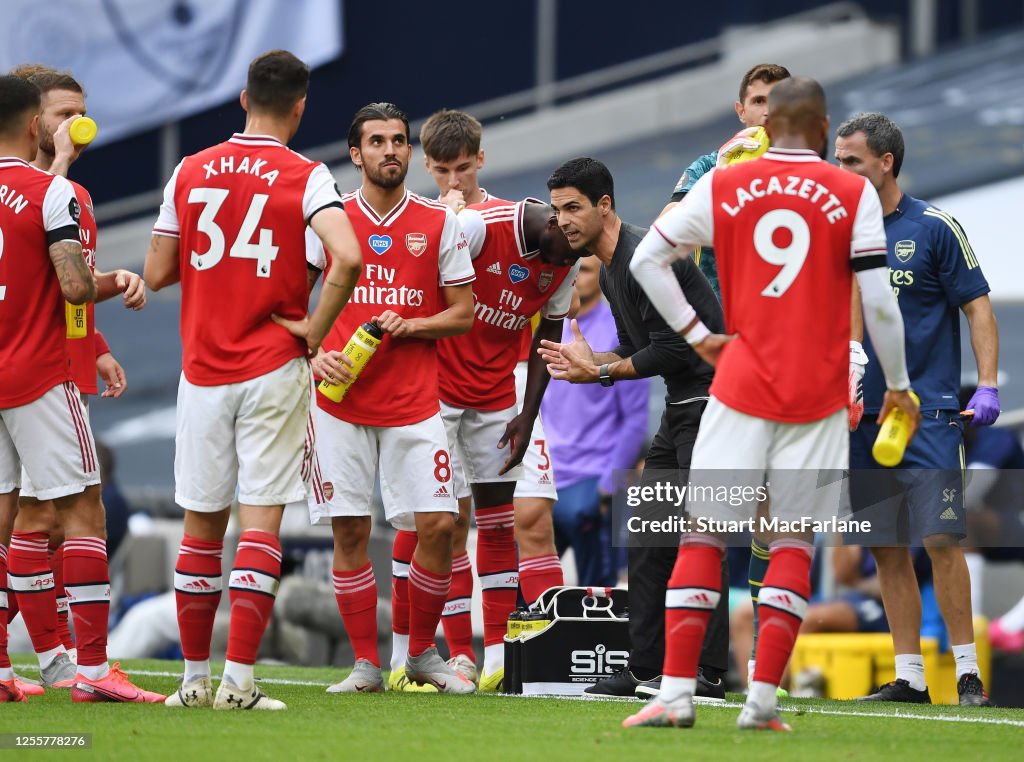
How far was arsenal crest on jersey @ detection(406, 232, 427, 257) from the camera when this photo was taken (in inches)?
264

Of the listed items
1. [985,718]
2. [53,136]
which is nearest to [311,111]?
[53,136]

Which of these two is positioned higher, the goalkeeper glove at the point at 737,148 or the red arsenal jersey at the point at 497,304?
the goalkeeper glove at the point at 737,148

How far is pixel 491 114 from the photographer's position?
22453 mm

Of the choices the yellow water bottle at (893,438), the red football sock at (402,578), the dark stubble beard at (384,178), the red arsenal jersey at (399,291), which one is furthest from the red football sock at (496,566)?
the yellow water bottle at (893,438)

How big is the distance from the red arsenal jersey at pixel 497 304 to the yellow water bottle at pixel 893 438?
7.85 feet

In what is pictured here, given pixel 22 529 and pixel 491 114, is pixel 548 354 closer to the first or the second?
pixel 22 529

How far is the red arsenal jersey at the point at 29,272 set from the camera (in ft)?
19.7

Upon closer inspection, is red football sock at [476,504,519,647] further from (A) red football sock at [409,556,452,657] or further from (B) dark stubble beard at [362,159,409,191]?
(B) dark stubble beard at [362,159,409,191]

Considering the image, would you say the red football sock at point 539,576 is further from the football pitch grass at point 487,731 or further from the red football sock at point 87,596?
the red football sock at point 87,596

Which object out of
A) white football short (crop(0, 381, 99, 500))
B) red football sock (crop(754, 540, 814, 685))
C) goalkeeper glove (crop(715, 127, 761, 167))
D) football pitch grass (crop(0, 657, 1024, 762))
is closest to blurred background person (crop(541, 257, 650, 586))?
goalkeeper glove (crop(715, 127, 761, 167))

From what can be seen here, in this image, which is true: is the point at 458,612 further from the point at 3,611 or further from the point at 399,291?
the point at 3,611

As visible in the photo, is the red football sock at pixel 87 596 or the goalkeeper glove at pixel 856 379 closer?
the red football sock at pixel 87 596

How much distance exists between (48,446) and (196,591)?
762mm

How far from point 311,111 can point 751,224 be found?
16.8 metres
